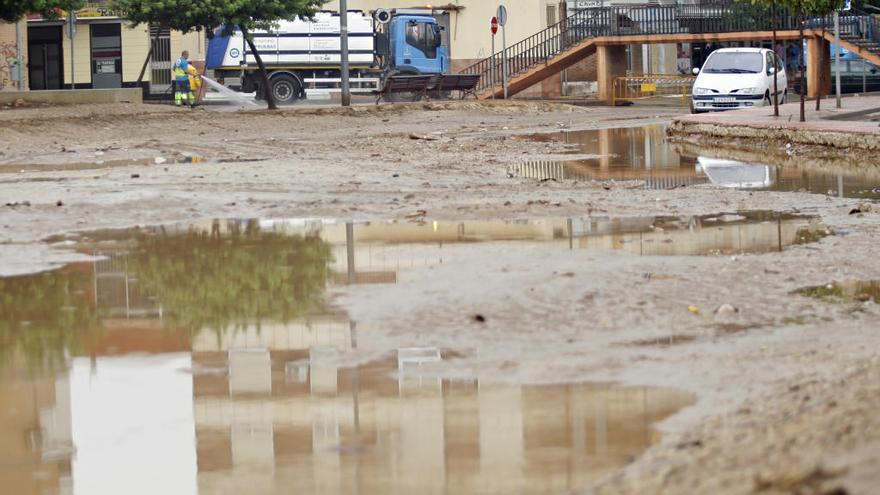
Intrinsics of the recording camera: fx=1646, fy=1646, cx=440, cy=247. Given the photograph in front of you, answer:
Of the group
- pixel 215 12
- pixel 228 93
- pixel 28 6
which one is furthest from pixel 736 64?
pixel 228 93

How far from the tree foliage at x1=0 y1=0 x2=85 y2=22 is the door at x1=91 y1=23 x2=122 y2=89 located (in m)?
23.2

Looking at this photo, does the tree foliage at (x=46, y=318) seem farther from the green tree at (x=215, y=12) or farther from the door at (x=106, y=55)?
the door at (x=106, y=55)

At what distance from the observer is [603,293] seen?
10.0 metres

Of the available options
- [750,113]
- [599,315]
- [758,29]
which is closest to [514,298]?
[599,315]

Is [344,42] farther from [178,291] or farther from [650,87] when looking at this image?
[178,291]

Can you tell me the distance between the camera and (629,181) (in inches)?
763

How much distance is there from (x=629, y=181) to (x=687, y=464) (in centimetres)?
1398

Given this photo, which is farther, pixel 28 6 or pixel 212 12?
pixel 212 12

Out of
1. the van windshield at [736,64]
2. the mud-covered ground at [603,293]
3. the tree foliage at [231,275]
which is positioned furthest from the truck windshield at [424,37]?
the tree foliage at [231,275]

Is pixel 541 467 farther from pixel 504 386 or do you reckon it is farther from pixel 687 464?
pixel 504 386

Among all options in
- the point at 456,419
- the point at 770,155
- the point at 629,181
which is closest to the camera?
the point at 456,419

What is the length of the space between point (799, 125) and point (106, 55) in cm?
3846

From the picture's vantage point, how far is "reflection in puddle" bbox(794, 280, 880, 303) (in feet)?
32.6

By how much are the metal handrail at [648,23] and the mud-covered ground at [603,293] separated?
2554 cm
